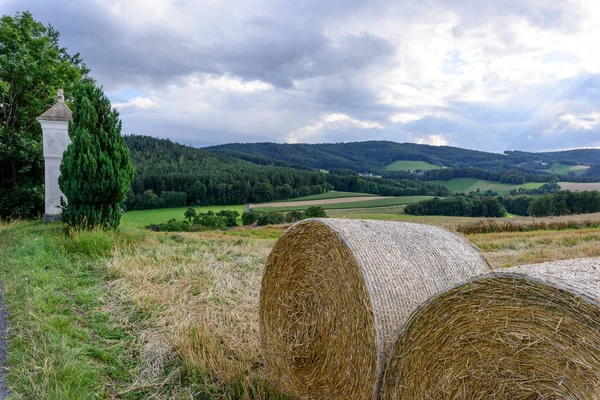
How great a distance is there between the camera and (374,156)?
95.4m

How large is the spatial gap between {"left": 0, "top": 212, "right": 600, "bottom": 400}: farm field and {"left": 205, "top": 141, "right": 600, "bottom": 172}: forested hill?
70959mm

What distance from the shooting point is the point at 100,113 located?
1227cm

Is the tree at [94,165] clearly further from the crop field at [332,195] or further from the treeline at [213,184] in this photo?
the crop field at [332,195]

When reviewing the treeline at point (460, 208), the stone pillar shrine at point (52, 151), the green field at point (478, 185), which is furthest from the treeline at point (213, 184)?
the stone pillar shrine at point (52, 151)

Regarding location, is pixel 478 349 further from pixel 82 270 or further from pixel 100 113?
pixel 100 113

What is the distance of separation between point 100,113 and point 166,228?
18.8 meters

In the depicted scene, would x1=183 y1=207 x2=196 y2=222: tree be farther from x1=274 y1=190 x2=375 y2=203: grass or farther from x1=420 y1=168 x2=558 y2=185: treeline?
x1=420 y1=168 x2=558 y2=185: treeline

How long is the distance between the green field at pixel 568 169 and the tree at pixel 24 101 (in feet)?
264

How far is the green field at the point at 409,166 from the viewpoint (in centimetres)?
8350

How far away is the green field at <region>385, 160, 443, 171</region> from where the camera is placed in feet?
274

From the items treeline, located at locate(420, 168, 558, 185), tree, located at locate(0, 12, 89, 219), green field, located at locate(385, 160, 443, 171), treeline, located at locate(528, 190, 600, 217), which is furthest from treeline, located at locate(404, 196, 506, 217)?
green field, located at locate(385, 160, 443, 171)

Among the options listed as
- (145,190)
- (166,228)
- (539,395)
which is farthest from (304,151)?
(539,395)

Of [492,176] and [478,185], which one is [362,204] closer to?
[478,185]

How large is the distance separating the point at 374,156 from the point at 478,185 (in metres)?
37.8
